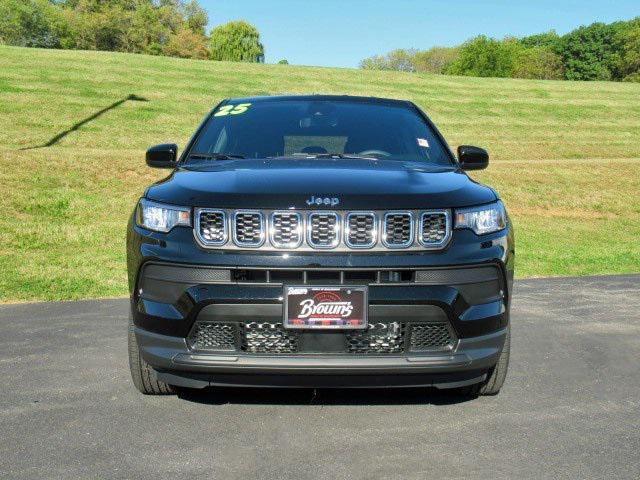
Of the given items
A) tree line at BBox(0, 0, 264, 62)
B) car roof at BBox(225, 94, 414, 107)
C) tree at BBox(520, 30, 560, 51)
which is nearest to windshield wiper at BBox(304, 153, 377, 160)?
car roof at BBox(225, 94, 414, 107)

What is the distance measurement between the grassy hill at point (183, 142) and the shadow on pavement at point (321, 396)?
15.3 ft

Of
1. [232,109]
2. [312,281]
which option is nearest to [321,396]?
[312,281]

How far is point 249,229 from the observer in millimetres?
4387

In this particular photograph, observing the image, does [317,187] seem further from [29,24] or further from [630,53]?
[630,53]

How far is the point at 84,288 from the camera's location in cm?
1015

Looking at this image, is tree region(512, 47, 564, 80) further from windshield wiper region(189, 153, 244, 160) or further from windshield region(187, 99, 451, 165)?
windshield wiper region(189, 153, 244, 160)

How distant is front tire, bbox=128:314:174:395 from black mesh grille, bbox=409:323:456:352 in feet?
4.76

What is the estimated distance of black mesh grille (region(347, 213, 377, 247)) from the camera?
437cm

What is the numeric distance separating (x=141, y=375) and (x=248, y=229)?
1214 millimetres

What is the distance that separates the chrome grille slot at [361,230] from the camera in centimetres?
436

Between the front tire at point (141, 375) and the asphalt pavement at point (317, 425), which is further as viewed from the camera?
the front tire at point (141, 375)

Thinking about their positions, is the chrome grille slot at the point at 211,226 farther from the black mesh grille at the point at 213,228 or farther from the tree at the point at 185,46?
the tree at the point at 185,46

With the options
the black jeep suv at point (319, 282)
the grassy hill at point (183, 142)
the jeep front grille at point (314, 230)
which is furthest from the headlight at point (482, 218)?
the grassy hill at point (183, 142)

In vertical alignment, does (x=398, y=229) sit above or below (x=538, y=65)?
above
